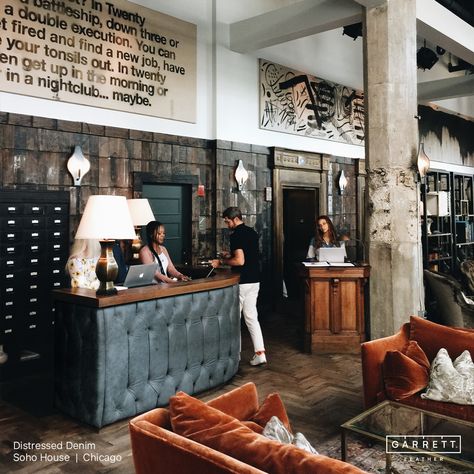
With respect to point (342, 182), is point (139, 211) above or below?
below

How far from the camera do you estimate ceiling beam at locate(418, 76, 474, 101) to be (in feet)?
33.4

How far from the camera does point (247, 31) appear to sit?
708 centimetres

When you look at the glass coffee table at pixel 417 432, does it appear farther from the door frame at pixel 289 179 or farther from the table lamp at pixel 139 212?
the door frame at pixel 289 179

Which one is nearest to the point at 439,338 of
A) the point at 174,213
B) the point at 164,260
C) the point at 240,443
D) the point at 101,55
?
the point at 240,443

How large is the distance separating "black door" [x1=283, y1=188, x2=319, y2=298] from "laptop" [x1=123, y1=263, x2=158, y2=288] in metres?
5.27

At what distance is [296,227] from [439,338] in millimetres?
6170

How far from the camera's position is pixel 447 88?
10.5 meters

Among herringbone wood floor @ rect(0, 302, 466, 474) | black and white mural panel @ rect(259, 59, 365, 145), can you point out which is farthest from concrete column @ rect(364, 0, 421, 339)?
black and white mural panel @ rect(259, 59, 365, 145)

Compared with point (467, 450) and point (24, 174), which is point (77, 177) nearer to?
point (24, 174)

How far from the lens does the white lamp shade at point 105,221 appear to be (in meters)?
3.64

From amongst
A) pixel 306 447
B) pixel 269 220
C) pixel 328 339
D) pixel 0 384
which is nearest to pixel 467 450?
pixel 306 447

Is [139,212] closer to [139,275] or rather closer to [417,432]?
[139,275]

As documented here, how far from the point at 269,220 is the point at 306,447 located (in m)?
6.44

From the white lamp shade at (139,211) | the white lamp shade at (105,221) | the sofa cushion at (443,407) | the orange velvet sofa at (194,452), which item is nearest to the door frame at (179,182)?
the white lamp shade at (139,211)
